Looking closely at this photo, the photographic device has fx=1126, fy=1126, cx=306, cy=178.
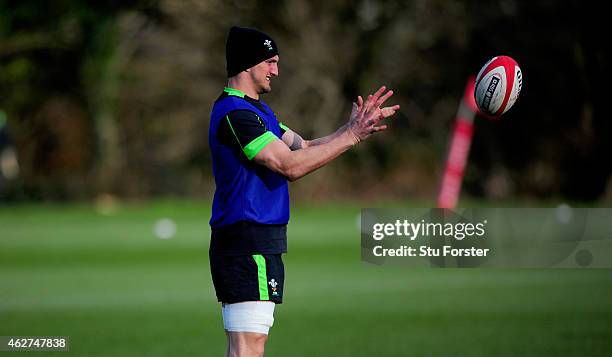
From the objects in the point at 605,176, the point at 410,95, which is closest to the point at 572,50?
the point at 605,176

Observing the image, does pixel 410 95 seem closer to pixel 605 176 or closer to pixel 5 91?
pixel 605 176

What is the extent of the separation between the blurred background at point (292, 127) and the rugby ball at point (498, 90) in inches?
240

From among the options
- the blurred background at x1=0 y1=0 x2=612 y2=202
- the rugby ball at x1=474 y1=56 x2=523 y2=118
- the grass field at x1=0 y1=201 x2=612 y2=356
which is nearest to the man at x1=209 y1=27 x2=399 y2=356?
the rugby ball at x1=474 y1=56 x2=523 y2=118

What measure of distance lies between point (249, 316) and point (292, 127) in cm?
3581

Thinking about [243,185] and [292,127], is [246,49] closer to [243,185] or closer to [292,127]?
[243,185]

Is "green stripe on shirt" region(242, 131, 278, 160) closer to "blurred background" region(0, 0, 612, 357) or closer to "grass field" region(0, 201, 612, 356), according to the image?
"grass field" region(0, 201, 612, 356)

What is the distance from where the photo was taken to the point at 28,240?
24.2 metres

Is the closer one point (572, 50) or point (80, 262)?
point (80, 262)

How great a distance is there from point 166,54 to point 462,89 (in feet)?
41.3

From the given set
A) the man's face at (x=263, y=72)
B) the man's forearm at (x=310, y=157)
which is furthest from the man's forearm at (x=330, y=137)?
the man's face at (x=263, y=72)

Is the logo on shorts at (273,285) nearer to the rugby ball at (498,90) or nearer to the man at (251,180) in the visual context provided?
the man at (251,180)

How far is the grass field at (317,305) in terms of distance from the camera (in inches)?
387

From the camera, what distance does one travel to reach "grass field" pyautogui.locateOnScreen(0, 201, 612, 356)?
9828 mm

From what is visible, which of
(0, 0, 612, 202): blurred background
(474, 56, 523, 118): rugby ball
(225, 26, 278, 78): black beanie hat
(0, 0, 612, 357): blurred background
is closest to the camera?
(225, 26, 278, 78): black beanie hat
